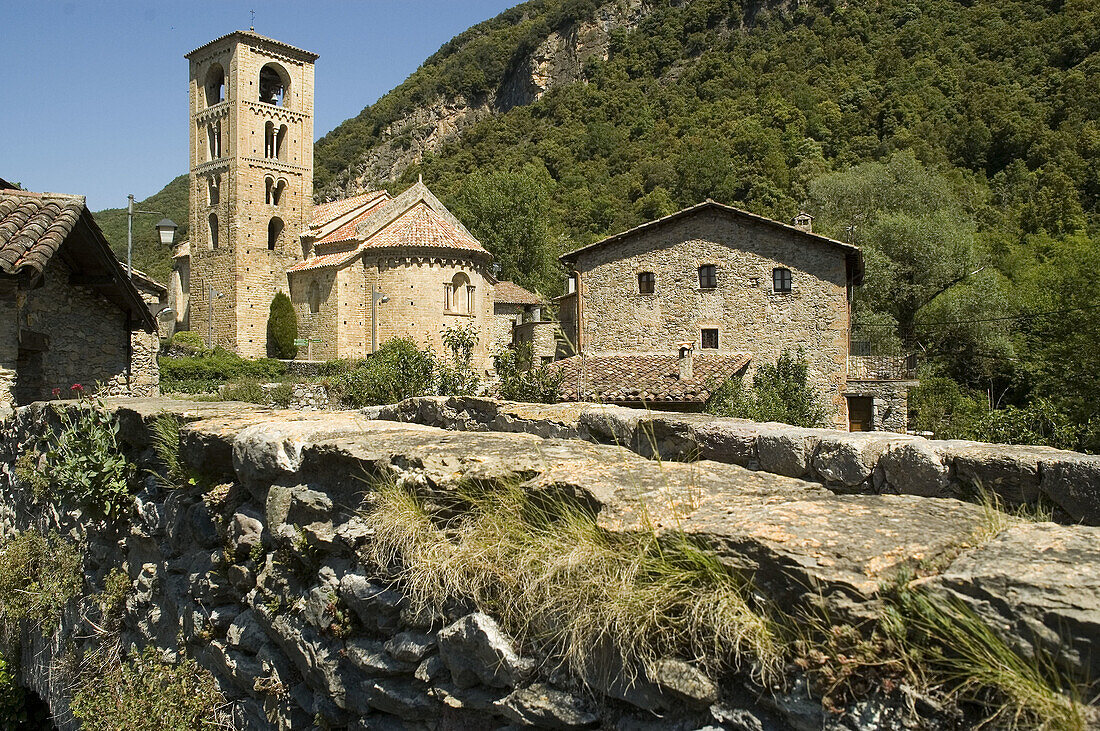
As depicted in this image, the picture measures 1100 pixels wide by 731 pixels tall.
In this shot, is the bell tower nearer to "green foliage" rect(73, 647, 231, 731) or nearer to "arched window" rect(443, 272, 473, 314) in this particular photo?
"arched window" rect(443, 272, 473, 314)

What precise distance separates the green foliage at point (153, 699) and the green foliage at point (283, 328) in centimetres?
3750

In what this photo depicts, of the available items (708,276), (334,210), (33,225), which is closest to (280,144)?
(334,210)

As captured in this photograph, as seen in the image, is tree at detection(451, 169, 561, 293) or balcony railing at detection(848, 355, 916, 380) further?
tree at detection(451, 169, 561, 293)

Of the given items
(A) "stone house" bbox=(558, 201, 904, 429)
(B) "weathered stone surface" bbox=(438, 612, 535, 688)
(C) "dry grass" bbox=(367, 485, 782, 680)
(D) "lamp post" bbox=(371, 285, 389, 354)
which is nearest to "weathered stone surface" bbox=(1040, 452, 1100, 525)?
(C) "dry grass" bbox=(367, 485, 782, 680)

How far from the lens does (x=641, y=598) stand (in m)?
2.37

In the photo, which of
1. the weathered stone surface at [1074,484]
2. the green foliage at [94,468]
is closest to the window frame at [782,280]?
the green foliage at [94,468]

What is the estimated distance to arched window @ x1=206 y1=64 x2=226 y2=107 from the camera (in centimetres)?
4406

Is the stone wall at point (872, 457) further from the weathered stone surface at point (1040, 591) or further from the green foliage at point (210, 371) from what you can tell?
the green foliage at point (210, 371)

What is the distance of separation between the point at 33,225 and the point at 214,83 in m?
41.1

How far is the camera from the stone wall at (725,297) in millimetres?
23594

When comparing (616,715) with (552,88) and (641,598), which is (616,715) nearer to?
(641,598)

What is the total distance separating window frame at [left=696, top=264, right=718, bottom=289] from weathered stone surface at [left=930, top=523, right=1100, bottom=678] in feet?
74.2

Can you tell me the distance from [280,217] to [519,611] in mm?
45497

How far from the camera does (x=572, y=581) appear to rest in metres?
2.58
